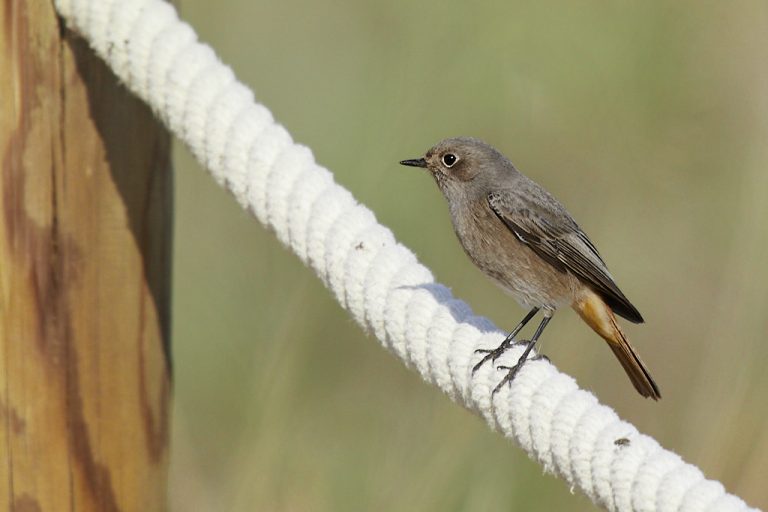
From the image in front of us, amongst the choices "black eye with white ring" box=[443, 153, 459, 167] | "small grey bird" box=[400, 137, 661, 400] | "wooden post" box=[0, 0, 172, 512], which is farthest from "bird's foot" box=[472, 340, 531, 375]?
"black eye with white ring" box=[443, 153, 459, 167]

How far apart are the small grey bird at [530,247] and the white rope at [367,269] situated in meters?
1.06

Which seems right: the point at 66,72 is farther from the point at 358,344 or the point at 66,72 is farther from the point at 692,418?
the point at 692,418

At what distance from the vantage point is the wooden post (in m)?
2.91

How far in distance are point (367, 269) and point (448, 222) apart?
2101 mm

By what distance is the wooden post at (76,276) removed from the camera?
9.55 ft

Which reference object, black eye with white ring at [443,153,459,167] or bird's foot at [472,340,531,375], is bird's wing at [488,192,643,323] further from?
bird's foot at [472,340,531,375]

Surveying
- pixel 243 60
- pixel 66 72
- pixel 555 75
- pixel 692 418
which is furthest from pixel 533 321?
pixel 66 72

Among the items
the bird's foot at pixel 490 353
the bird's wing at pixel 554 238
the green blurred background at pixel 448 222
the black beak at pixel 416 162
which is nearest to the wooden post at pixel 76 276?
the bird's foot at pixel 490 353

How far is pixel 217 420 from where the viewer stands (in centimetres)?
444

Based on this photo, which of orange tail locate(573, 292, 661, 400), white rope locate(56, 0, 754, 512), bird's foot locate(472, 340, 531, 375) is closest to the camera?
white rope locate(56, 0, 754, 512)

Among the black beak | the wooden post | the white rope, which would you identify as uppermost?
the black beak

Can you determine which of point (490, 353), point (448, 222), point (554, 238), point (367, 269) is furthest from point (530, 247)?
point (367, 269)

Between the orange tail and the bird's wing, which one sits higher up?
the bird's wing

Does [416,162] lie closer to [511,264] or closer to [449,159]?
[449,159]
